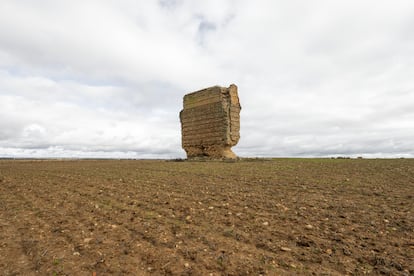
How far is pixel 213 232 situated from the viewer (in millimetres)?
4645

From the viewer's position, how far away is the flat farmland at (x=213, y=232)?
3477 mm

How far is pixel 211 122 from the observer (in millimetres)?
25438

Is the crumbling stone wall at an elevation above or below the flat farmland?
above

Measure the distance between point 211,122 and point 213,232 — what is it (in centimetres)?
2104

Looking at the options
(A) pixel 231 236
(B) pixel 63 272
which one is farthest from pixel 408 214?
(B) pixel 63 272

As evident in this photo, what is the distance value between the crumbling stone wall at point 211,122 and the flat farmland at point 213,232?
16340 millimetres

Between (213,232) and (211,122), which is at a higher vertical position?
(211,122)

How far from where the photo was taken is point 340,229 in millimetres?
4684

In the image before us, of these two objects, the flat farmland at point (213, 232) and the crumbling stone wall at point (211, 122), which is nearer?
the flat farmland at point (213, 232)

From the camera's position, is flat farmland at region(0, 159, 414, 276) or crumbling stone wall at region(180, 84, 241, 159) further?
crumbling stone wall at region(180, 84, 241, 159)

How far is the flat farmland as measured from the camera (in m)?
3.48

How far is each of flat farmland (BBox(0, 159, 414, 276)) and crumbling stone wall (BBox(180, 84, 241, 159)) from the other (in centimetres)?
1634

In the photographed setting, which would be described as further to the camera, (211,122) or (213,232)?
(211,122)

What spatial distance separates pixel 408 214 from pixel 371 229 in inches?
57.7
